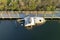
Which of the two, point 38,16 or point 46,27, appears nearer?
point 46,27

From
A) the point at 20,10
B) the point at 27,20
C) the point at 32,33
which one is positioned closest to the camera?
the point at 32,33

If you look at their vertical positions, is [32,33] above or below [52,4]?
below

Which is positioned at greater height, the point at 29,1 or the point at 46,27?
the point at 29,1

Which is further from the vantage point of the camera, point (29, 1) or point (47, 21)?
point (29, 1)

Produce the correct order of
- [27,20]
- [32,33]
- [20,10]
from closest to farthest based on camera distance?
[32,33]
[27,20]
[20,10]

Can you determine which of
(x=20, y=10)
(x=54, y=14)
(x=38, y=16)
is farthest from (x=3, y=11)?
(x=54, y=14)

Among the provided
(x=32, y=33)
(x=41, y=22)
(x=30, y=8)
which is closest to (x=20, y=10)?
(x=30, y=8)

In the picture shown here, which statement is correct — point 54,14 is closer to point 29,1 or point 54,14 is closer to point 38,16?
point 38,16

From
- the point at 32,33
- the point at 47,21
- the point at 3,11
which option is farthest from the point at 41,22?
the point at 3,11

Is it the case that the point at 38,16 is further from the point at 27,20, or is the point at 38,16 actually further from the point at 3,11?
the point at 3,11
